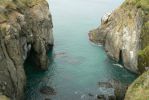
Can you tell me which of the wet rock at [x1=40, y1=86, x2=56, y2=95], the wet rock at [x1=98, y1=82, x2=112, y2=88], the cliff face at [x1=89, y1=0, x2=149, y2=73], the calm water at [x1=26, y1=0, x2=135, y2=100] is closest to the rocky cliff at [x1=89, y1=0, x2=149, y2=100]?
the cliff face at [x1=89, y1=0, x2=149, y2=73]

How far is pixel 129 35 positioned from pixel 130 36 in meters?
0.96

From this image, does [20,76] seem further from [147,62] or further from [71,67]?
[147,62]

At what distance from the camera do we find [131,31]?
10256cm

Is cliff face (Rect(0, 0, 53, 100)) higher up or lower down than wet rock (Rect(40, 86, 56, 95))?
higher up

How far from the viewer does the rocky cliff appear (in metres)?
92.9

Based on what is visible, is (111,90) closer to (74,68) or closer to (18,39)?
(74,68)

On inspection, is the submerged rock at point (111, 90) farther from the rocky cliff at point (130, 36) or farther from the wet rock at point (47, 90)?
the wet rock at point (47, 90)

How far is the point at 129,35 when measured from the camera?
10312cm

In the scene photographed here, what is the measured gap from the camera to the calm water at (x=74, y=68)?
80562 millimetres

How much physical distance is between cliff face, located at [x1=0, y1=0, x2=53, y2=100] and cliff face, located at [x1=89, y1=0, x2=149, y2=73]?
23455 millimetres

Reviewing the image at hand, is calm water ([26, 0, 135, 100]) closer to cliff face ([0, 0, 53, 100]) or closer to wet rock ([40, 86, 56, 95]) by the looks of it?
wet rock ([40, 86, 56, 95])

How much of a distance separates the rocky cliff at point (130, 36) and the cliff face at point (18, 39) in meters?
23.7

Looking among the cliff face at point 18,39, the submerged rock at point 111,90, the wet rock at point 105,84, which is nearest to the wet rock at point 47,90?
the cliff face at point 18,39

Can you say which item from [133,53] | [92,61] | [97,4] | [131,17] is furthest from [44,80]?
[97,4]
